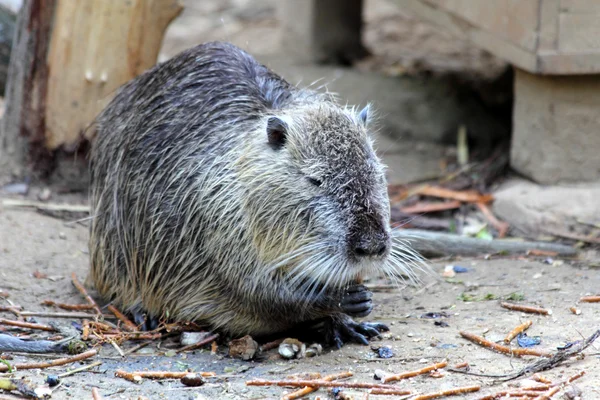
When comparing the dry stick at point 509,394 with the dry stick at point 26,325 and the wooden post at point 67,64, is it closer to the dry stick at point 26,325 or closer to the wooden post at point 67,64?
the dry stick at point 26,325

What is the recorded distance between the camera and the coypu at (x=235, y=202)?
3586 millimetres

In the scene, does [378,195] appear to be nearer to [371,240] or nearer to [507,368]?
[371,240]

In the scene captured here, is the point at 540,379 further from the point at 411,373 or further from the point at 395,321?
the point at 395,321

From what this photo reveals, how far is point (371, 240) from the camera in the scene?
3422mm

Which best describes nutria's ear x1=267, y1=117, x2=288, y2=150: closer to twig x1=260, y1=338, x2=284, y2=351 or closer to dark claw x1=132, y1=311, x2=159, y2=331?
twig x1=260, y1=338, x2=284, y2=351

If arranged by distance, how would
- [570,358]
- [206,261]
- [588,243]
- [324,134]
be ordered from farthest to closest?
[588,243], [206,261], [324,134], [570,358]

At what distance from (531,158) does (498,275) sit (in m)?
1.39

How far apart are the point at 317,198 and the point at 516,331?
108cm

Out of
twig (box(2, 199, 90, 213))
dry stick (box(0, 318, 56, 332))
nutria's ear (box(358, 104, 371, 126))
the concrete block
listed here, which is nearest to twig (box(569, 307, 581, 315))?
nutria's ear (box(358, 104, 371, 126))

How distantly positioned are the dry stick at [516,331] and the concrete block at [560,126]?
2.01 metres

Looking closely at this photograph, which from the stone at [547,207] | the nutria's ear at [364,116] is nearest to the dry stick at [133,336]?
the nutria's ear at [364,116]

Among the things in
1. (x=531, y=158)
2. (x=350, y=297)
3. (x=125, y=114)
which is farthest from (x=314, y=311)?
(x=531, y=158)

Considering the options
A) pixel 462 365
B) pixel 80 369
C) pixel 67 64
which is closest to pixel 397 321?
pixel 462 365

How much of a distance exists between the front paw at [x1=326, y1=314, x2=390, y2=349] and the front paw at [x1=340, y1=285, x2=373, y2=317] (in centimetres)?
14
